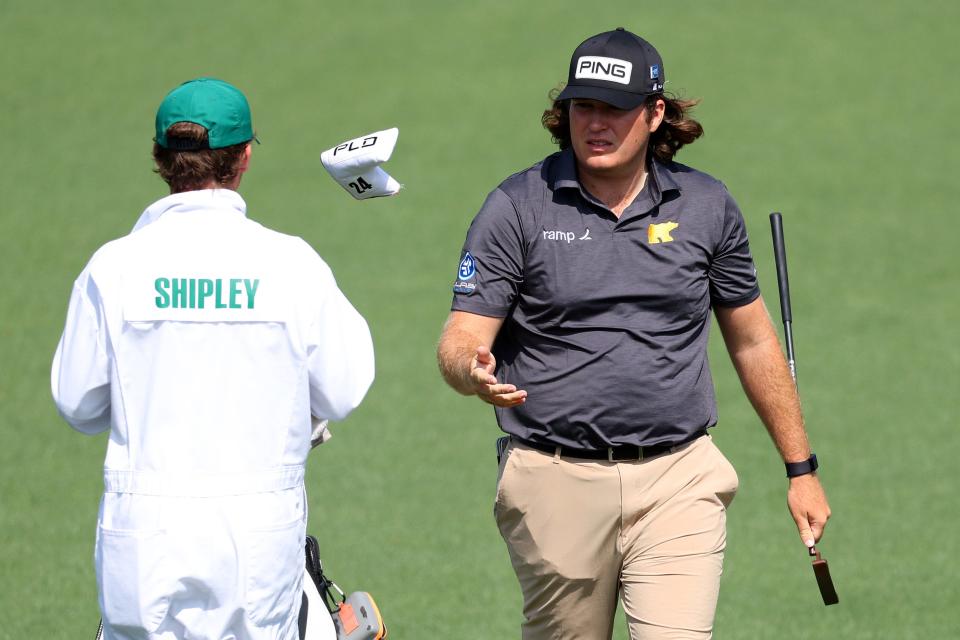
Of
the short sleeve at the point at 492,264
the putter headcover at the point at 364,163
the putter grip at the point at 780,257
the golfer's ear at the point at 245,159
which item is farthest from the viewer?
the putter grip at the point at 780,257

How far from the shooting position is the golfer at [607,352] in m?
4.30

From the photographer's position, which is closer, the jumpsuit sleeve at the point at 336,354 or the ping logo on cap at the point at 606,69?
the jumpsuit sleeve at the point at 336,354

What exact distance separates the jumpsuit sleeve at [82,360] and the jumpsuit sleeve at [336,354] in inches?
19.2

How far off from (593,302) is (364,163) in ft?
2.60

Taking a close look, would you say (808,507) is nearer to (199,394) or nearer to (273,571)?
(273,571)

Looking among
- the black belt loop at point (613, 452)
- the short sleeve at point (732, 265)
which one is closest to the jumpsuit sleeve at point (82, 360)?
the black belt loop at point (613, 452)

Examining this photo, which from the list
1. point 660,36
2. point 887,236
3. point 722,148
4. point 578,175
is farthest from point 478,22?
point 578,175

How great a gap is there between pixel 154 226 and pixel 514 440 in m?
1.49

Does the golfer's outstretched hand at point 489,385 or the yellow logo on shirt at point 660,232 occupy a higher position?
the yellow logo on shirt at point 660,232

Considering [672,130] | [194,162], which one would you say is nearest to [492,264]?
[672,130]

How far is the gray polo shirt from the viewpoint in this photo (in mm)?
4301

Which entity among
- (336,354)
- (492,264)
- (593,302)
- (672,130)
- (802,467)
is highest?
(672,130)

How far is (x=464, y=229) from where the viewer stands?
15422mm

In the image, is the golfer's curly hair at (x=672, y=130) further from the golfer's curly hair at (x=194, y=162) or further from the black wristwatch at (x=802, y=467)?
the golfer's curly hair at (x=194, y=162)
